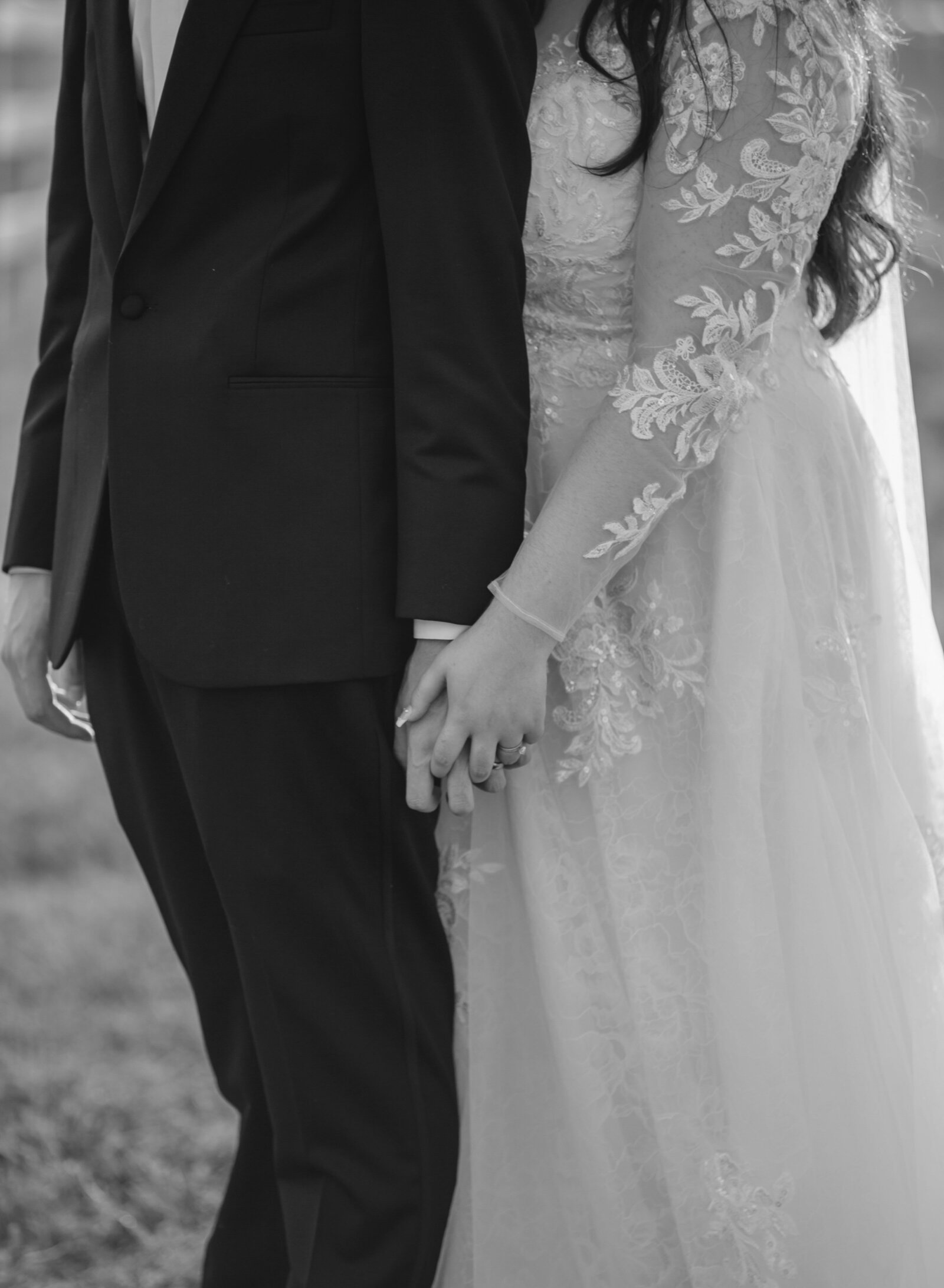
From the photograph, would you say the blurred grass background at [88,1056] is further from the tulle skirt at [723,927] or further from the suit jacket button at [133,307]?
the suit jacket button at [133,307]

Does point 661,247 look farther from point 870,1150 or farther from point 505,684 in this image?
point 870,1150

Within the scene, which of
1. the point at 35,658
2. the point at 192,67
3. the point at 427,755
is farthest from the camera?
the point at 35,658

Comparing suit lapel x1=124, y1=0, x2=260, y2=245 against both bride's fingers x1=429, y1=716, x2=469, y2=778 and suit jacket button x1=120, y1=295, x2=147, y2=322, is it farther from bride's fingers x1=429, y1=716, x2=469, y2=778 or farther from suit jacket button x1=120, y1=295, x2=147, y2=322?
bride's fingers x1=429, y1=716, x2=469, y2=778

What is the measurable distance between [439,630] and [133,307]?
1.48 feet

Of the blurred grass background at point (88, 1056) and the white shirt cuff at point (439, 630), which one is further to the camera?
the blurred grass background at point (88, 1056)

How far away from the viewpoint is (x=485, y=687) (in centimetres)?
126

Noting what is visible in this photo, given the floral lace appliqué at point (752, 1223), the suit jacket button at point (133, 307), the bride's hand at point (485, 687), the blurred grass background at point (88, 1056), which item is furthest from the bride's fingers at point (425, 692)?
the blurred grass background at point (88, 1056)

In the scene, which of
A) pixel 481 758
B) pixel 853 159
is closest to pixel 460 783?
pixel 481 758

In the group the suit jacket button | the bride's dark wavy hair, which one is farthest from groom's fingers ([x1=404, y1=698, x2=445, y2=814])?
the bride's dark wavy hair

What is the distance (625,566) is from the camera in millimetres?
1468

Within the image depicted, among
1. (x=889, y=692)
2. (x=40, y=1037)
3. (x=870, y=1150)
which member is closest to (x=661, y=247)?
(x=889, y=692)

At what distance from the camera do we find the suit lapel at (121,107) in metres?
1.31

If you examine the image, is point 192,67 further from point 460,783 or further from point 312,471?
point 460,783

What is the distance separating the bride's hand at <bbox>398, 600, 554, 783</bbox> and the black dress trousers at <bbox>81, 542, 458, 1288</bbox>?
0.09 meters
